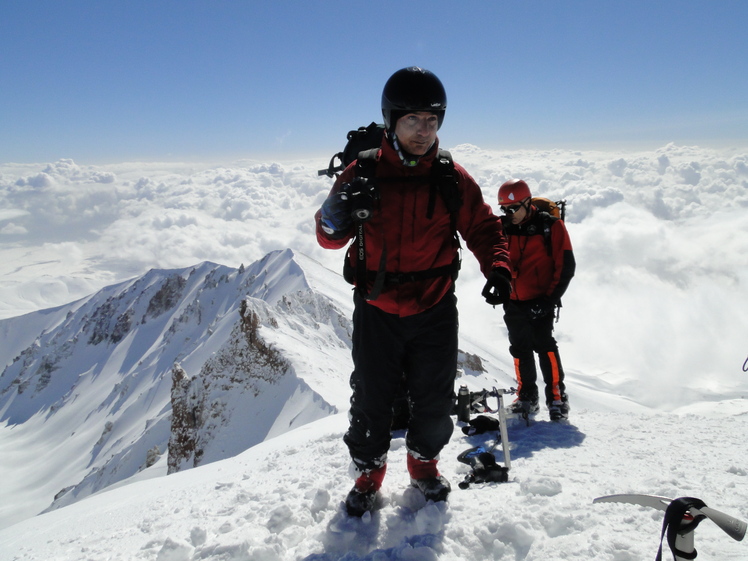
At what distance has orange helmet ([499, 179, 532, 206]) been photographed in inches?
236

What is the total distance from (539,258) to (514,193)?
1.02m

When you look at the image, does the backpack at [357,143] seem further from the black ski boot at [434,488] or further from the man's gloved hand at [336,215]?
the black ski boot at [434,488]

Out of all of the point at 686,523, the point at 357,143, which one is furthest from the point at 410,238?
the point at 686,523

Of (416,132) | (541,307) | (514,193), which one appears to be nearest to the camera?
(416,132)

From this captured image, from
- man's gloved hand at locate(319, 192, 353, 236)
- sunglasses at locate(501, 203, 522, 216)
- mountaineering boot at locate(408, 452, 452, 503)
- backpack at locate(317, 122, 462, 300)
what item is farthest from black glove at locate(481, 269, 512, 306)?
sunglasses at locate(501, 203, 522, 216)

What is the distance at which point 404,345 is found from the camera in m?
3.51

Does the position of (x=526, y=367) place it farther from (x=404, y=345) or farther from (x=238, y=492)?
(x=238, y=492)

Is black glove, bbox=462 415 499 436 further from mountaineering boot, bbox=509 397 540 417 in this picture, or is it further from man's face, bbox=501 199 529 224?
man's face, bbox=501 199 529 224

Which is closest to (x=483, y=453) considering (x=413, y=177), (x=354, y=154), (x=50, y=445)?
(x=413, y=177)

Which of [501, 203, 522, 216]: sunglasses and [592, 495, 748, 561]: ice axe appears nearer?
[592, 495, 748, 561]: ice axe

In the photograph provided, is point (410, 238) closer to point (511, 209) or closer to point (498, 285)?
point (498, 285)

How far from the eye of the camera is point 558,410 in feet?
19.9

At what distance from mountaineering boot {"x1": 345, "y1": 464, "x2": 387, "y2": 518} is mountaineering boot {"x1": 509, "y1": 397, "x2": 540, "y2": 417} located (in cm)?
313

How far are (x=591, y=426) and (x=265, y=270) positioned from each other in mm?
88953
